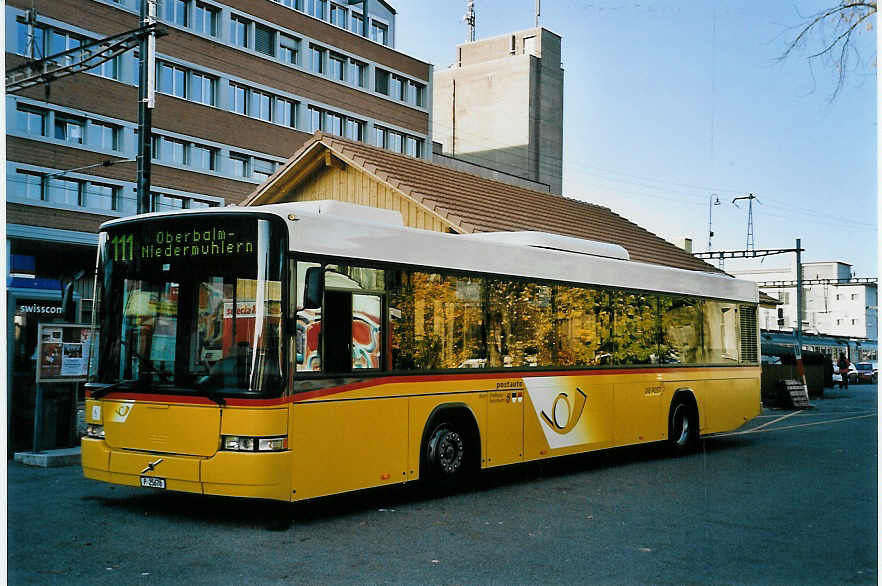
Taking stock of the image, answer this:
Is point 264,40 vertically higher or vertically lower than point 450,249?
higher

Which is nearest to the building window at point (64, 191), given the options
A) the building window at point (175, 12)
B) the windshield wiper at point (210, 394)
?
the building window at point (175, 12)

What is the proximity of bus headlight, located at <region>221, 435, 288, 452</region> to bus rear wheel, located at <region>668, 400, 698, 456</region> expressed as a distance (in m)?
7.99

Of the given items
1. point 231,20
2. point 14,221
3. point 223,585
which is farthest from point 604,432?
point 231,20

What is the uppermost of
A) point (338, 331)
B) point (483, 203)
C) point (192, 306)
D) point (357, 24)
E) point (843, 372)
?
point (357, 24)

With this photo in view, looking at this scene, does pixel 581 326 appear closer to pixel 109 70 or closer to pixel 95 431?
pixel 95 431

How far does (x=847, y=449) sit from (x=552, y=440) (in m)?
6.31

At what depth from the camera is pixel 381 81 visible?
6025cm

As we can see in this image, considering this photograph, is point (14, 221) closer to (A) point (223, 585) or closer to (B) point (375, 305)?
(B) point (375, 305)

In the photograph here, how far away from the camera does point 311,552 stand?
792 cm

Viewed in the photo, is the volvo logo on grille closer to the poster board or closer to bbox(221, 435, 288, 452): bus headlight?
bbox(221, 435, 288, 452): bus headlight

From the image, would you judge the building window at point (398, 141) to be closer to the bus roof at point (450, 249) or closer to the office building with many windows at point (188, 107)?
the office building with many windows at point (188, 107)

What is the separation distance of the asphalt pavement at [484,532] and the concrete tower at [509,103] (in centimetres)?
988

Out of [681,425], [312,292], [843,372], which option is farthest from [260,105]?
[312,292]

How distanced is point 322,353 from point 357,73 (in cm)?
5101
